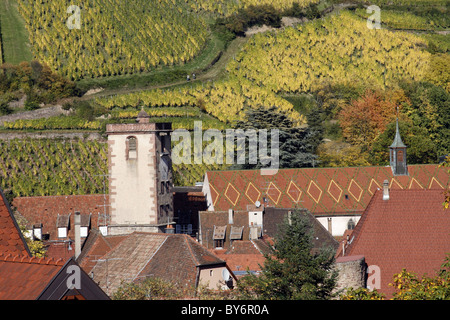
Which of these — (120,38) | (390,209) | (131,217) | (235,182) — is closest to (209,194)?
(235,182)

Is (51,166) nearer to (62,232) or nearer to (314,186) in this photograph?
(62,232)

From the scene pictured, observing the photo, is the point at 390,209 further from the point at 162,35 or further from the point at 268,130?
the point at 162,35

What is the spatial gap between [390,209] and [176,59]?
236 feet

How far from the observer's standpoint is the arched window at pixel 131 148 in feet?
191

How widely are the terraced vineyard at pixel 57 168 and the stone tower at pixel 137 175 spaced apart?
1469cm

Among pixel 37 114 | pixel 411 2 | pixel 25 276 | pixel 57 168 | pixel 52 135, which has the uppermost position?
pixel 411 2

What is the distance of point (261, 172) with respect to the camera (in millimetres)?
71250

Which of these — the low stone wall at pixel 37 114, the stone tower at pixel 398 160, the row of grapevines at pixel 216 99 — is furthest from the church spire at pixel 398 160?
the low stone wall at pixel 37 114

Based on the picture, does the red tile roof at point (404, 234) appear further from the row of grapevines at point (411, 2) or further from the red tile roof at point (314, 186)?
the row of grapevines at point (411, 2)

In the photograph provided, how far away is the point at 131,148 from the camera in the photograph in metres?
58.4

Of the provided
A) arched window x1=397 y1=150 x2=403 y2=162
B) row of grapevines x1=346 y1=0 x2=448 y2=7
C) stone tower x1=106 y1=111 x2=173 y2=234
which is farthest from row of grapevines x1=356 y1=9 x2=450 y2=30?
stone tower x1=106 y1=111 x2=173 y2=234

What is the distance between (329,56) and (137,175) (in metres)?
64.4

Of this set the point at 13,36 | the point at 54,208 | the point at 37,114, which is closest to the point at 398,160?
the point at 54,208
